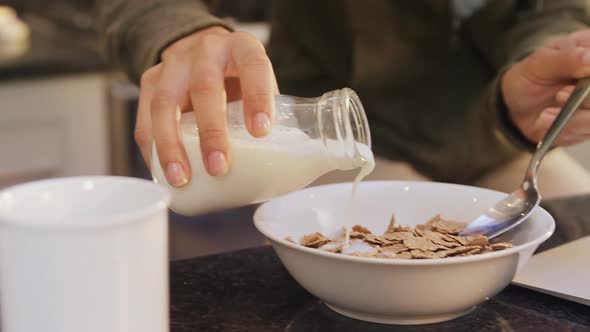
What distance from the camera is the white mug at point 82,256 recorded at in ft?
1.44

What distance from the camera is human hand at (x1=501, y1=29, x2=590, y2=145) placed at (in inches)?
39.3

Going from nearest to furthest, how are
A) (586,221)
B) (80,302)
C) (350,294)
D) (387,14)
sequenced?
(80,302) < (350,294) < (586,221) < (387,14)

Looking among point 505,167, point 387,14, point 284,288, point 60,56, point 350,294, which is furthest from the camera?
point 60,56

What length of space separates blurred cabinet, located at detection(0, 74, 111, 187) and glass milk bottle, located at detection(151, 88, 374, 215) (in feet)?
4.03

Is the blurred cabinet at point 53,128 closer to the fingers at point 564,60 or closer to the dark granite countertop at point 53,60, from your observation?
the dark granite countertop at point 53,60

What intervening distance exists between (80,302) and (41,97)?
1502mm

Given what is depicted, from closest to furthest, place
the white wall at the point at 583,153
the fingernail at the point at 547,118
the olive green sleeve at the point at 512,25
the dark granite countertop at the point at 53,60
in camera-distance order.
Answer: the fingernail at the point at 547,118 < the olive green sleeve at the point at 512,25 < the dark granite countertop at the point at 53,60 < the white wall at the point at 583,153

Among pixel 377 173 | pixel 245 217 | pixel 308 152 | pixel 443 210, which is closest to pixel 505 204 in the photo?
pixel 443 210

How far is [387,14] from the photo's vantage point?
4.34 feet

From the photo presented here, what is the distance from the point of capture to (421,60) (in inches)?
53.2

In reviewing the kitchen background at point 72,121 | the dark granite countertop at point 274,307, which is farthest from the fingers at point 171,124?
the kitchen background at point 72,121

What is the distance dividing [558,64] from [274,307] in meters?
0.54

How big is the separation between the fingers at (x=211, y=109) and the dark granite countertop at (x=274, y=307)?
12 cm

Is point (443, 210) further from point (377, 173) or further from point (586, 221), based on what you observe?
point (377, 173)
